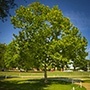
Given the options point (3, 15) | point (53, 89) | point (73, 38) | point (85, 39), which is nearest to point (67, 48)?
point (73, 38)

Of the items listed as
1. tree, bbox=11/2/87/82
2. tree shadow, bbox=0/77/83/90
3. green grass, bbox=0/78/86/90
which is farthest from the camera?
tree, bbox=11/2/87/82

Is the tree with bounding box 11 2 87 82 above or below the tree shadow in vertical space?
above

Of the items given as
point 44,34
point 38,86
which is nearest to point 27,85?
point 38,86

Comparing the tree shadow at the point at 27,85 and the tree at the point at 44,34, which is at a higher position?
the tree at the point at 44,34

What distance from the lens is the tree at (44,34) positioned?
4538 cm

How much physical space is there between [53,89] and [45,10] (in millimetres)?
16727

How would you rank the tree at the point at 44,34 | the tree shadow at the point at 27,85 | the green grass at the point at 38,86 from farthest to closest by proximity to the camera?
the tree at the point at 44,34 → the tree shadow at the point at 27,85 → the green grass at the point at 38,86

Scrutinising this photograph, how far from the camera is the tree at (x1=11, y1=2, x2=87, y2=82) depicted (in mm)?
45375

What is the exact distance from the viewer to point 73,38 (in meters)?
46.5

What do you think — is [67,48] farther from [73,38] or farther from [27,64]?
[27,64]

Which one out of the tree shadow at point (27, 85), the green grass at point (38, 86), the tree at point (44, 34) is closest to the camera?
the green grass at point (38, 86)

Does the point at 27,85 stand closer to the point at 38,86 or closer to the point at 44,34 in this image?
the point at 38,86

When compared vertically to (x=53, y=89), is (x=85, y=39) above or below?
above

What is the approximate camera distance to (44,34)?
1801 inches
